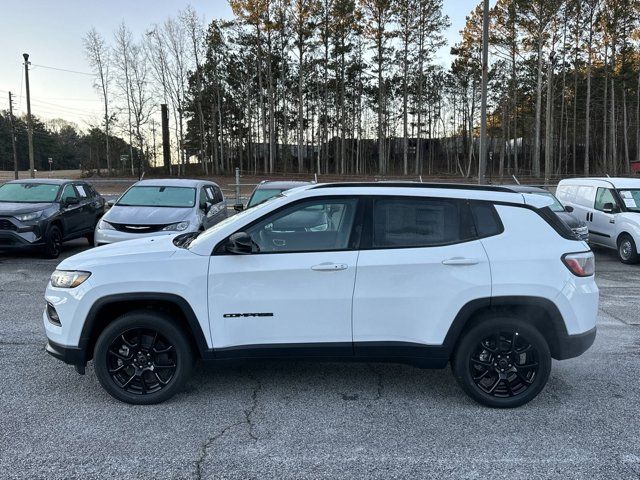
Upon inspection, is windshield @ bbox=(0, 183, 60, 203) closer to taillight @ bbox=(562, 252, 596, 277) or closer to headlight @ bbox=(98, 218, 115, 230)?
headlight @ bbox=(98, 218, 115, 230)

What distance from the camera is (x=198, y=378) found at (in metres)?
4.29

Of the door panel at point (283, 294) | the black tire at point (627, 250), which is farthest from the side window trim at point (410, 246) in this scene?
the black tire at point (627, 250)

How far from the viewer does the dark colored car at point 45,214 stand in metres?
9.51

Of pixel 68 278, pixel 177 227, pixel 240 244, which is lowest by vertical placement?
pixel 68 278

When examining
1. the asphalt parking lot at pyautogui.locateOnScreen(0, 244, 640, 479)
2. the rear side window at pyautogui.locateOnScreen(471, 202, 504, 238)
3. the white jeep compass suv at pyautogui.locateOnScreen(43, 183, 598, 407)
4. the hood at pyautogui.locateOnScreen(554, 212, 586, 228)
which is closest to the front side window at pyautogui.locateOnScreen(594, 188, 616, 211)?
the hood at pyautogui.locateOnScreen(554, 212, 586, 228)

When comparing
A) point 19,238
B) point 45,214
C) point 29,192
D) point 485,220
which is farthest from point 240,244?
point 29,192

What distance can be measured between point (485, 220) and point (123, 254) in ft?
9.22

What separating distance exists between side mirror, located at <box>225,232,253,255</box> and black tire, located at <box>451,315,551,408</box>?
1778 mm

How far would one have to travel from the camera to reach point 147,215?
8812 millimetres

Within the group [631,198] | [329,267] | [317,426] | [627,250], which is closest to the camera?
[317,426]

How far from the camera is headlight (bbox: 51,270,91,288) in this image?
3.66 metres

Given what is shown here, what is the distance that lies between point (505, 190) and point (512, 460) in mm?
2033

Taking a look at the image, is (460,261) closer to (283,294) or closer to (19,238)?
(283,294)

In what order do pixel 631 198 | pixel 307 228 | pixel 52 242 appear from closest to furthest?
pixel 307 228 < pixel 52 242 < pixel 631 198
